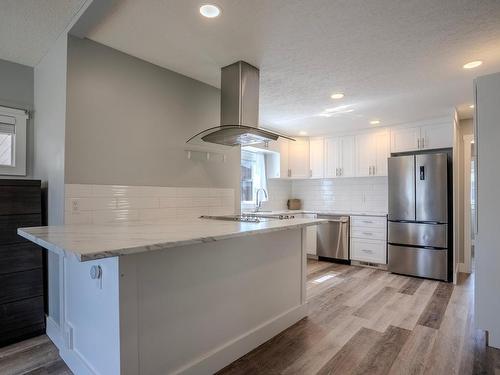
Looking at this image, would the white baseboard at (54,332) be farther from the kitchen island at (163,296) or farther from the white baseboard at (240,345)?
the white baseboard at (240,345)

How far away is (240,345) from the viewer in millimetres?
2090

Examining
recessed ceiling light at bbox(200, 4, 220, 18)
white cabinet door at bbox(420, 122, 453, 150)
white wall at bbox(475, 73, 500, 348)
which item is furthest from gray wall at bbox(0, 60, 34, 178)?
white cabinet door at bbox(420, 122, 453, 150)

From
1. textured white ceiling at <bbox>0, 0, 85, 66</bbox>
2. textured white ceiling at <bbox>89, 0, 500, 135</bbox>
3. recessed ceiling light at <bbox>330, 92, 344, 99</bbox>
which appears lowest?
recessed ceiling light at <bbox>330, 92, 344, 99</bbox>

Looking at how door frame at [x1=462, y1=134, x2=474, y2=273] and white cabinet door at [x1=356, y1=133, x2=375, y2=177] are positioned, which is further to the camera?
white cabinet door at [x1=356, y1=133, x2=375, y2=177]

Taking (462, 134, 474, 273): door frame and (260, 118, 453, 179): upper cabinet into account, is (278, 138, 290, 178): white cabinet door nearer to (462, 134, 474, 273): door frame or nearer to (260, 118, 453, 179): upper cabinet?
(260, 118, 453, 179): upper cabinet

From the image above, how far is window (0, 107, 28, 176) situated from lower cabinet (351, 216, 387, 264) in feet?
14.6

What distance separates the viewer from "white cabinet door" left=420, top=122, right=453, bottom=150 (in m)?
4.11

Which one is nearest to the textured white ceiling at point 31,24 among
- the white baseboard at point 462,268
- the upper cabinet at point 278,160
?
the upper cabinet at point 278,160

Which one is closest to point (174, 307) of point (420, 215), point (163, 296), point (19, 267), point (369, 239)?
point (163, 296)

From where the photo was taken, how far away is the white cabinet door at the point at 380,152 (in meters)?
→ 4.73

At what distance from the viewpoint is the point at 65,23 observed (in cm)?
206

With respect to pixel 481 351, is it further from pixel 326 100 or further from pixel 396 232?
pixel 326 100

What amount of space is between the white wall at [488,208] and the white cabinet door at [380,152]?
247cm

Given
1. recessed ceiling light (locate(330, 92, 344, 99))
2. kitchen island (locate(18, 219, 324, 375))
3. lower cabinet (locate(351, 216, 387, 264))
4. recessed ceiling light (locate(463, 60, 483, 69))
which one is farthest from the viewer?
lower cabinet (locate(351, 216, 387, 264))
